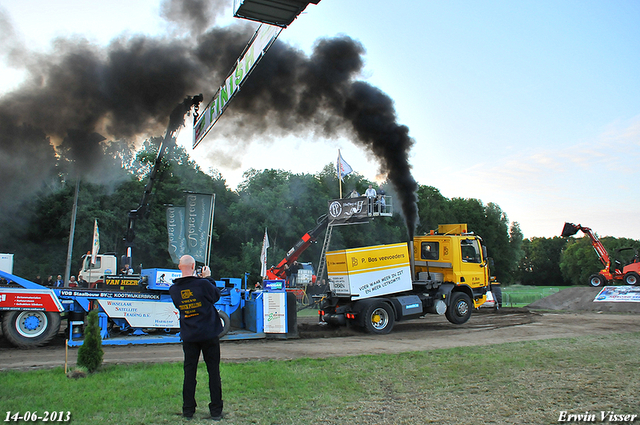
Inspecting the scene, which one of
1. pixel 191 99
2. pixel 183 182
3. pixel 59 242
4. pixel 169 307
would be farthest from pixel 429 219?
pixel 169 307

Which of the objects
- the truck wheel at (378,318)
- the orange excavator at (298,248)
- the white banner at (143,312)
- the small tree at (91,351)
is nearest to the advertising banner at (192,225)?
the white banner at (143,312)

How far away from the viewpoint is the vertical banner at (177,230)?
1638cm

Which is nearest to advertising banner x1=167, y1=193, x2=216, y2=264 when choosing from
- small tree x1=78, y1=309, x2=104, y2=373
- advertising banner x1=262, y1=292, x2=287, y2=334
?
advertising banner x1=262, y1=292, x2=287, y2=334

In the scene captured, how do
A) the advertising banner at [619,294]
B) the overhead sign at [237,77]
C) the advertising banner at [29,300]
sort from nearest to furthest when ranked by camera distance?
the advertising banner at [29,300] < the overhead sign at [237,77] < the advertising banner at [619,294]

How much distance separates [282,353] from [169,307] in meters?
3.58

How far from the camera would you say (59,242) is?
39.3m

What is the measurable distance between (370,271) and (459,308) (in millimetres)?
3673

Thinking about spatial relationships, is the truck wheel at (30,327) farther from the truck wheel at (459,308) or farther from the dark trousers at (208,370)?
the truck wheel at (459,308)

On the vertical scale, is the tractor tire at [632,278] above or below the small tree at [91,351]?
above

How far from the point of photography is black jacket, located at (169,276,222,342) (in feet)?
16.0

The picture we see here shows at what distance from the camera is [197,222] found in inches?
643

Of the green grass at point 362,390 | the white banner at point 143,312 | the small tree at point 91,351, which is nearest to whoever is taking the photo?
the green grass at point 362,390

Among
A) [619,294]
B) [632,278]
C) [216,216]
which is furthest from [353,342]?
[216,216]

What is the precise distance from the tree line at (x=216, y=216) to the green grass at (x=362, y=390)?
466 inches
